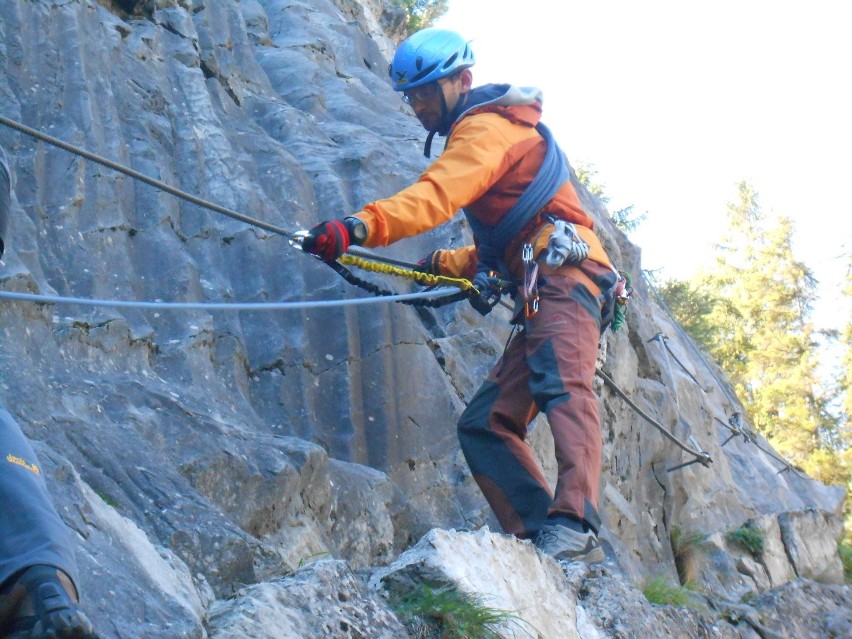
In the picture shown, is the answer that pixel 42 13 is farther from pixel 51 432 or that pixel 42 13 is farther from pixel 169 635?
pixel 169 635

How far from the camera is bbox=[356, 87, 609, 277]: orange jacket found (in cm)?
461

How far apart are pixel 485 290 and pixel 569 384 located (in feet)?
2.50

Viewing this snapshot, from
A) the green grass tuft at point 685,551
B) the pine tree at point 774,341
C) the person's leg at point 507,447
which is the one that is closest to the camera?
the person's leg at point 507,447

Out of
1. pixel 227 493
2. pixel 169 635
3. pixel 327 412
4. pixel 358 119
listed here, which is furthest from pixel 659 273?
pixel 169 635

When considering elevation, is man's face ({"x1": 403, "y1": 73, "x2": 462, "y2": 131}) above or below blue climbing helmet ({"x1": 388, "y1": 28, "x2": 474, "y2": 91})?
below

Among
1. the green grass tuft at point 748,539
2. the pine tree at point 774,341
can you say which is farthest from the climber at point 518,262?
the pine tree at point 774,341

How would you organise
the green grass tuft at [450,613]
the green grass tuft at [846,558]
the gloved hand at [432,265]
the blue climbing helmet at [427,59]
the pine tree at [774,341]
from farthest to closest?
the pine tree at [774,341] < the green grass tuft at [846,558] < the gloved hand at [432,265] < the blue climbing helmet at [427,59] < the green grass tuft at [450,613]

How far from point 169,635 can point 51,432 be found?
56.7 inches

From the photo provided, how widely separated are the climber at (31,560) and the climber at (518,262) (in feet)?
7.09

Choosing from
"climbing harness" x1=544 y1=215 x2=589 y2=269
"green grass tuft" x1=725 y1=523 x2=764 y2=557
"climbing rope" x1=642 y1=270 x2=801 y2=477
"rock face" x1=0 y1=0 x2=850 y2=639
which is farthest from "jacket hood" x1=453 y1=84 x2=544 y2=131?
"green grass tuft" x1=725 y1=523 x2=764 y2=557

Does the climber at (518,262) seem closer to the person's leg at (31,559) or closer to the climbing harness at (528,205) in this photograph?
the climbing harness at (528,205)

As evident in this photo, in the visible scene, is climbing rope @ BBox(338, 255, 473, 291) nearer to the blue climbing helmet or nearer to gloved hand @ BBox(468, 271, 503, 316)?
gloved hand @ BBox(468, 271, 503, 316)

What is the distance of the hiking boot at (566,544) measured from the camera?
4.55 metres

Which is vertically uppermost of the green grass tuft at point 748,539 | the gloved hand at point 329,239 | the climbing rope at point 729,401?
the gloved hand at point 329,239
